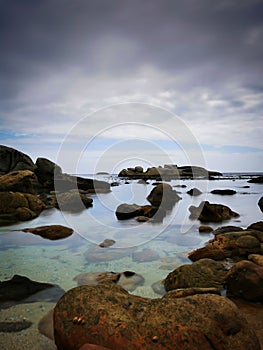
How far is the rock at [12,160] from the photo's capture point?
29203 mm

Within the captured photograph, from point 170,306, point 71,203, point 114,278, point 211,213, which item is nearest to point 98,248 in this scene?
point 114,278

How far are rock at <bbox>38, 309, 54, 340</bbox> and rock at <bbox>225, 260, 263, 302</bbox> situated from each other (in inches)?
104

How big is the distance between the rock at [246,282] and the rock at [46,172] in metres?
23.2

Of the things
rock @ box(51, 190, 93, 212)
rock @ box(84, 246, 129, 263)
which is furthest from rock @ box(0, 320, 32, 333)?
rock @ box(51, 190, 93, 212)

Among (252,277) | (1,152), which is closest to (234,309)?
(252,277)

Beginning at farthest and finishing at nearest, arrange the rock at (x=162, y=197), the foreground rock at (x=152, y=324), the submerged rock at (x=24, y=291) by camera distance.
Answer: the rock at (x=162, y=197)
the submerged rock at (x=24, y=291)
the foreground rock at (x=152, y=324)

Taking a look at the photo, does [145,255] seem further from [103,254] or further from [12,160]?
[12,160]

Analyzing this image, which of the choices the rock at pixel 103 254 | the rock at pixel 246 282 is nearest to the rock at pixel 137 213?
the rock at pixel 103 254

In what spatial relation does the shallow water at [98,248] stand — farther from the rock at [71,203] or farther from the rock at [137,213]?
the rock at [71,203]

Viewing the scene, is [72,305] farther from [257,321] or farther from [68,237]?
[68,237]

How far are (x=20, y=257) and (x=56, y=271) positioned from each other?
1.35m

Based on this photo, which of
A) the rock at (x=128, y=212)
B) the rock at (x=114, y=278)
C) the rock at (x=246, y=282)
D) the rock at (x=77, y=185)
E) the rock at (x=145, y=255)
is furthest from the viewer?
the rock at (x=77, y=185)

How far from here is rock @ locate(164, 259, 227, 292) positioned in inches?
173

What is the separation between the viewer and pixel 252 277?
4.09 m
